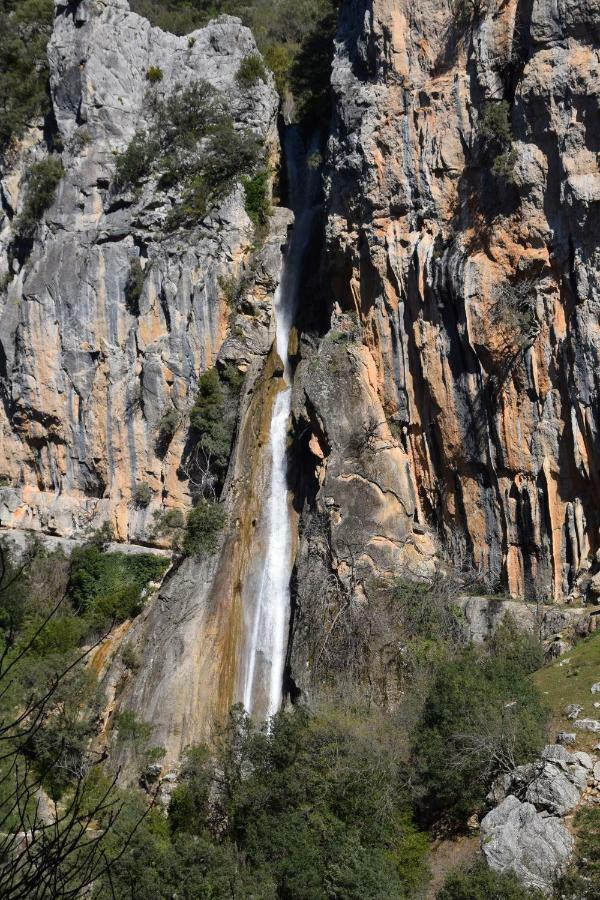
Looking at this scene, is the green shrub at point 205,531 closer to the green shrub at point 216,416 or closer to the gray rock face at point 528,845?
the green shrub at point 216,416

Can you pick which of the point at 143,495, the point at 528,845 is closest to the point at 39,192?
the point at 143,495

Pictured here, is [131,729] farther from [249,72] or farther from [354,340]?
[249,72]

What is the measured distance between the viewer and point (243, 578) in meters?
26.1

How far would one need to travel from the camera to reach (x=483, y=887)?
44.0 ft

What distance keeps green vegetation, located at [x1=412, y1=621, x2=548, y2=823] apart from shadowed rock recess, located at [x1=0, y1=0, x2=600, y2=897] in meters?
0.56

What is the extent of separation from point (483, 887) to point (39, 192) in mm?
29599

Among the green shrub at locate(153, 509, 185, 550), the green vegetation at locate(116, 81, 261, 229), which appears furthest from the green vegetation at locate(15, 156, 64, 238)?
the green shrub at locate(153, 509, 185, 550)

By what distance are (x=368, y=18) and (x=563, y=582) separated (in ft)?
58.2

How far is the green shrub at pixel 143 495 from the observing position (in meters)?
31.4

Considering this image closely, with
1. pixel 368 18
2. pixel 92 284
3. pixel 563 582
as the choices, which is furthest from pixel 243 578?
pixel 368 18

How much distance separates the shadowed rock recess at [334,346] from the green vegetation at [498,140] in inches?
2.9

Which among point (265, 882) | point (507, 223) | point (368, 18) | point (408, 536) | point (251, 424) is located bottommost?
point (265, 882)

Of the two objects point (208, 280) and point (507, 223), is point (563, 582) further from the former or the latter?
point (208, 280)

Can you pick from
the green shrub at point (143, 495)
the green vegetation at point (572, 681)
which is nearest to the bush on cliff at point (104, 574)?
the green shrub at point (143, 495)
